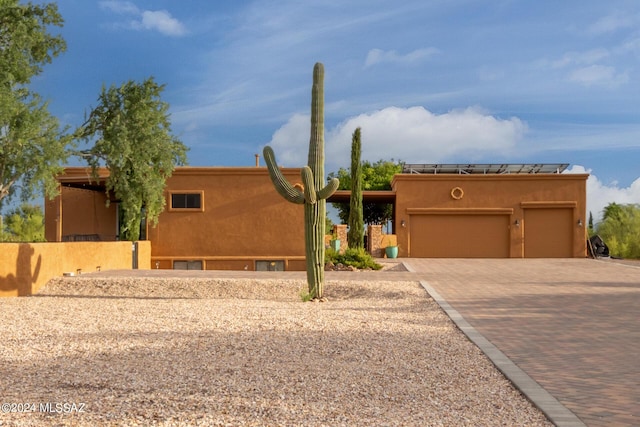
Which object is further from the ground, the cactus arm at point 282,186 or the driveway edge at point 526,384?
the cactus arm at point 282,186

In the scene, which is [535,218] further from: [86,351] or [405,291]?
[86,351]

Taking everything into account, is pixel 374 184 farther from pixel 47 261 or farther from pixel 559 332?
pixel 559 332

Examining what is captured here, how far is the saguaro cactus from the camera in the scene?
49.0 feet

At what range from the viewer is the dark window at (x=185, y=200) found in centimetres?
2608

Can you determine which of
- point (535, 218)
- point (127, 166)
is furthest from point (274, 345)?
point (535, 218)

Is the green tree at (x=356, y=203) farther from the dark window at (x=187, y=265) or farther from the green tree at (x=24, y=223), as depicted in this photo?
the green tree at (x=24, y=223)

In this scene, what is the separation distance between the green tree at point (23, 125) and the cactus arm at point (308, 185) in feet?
20.7

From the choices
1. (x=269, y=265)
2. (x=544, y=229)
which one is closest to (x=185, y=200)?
(x=269, y=265)

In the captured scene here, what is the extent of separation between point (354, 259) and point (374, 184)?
106 ft

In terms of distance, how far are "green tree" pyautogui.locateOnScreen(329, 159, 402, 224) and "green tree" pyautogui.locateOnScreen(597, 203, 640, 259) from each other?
55.2 ft

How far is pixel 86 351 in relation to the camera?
314 inches

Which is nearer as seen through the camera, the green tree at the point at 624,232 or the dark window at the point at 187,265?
the dark window at the point at 187,265

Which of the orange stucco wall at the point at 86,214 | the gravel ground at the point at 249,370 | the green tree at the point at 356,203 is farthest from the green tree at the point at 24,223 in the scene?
the gravel ground at the point at 249,370

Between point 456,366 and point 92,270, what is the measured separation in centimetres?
1653
